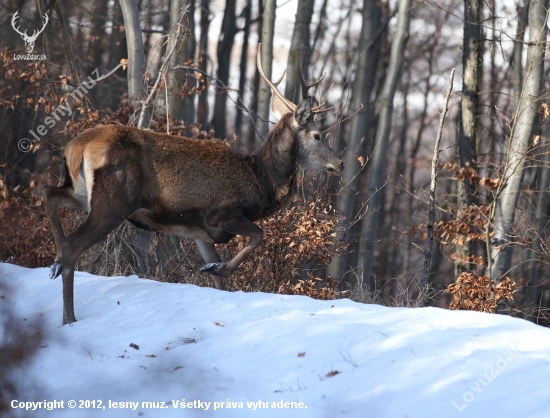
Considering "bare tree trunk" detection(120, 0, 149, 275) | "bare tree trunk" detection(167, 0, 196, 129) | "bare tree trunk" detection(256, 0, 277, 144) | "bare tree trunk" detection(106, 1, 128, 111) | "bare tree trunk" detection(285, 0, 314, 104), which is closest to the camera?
"bare tree trunk" detection(120, 0, 149, 275)

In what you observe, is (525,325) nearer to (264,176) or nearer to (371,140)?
(264,176)

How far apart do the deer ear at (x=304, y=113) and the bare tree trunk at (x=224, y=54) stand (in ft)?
69.7

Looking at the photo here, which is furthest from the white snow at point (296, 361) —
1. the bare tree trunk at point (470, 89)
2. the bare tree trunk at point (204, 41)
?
the bare tree trunk at point (204, 41)

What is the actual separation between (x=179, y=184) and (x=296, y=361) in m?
3.08

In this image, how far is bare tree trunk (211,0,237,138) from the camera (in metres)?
30.7

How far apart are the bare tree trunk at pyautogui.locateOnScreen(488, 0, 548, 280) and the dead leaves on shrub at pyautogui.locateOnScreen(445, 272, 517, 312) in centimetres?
188

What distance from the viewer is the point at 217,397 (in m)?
5.11

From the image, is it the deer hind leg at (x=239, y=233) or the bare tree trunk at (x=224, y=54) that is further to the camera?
the bare tree trunk at (x=224, y=54)

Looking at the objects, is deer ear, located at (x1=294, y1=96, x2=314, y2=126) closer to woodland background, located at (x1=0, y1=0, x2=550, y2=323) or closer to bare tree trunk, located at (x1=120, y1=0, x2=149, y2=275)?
woodland background, located at (x1=0, y1=0, x2=550, y2=323)

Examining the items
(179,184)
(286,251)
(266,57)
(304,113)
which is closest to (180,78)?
(266,57)

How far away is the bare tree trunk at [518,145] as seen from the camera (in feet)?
41.5

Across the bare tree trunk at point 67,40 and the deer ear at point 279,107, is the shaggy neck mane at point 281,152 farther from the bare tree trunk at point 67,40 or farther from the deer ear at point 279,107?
the bare tree trunk at point 67,40

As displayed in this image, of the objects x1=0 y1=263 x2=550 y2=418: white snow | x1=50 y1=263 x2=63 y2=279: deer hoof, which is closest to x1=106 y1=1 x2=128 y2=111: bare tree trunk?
x1=50 y1=263 x2=63 y2=279: deer hoof

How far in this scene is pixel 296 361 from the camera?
18.2 feet
